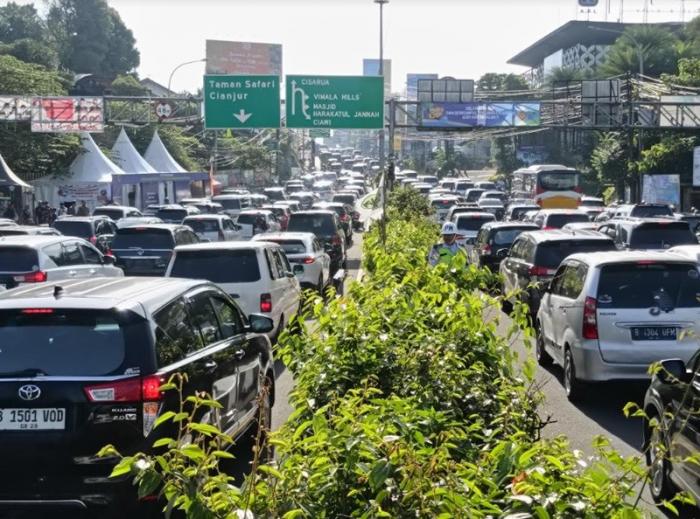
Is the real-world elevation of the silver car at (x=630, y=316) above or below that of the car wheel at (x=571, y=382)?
above

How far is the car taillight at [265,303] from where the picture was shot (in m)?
14.3

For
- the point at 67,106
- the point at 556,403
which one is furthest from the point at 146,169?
the point at 556,403

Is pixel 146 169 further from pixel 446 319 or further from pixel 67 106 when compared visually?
pixel 446 319

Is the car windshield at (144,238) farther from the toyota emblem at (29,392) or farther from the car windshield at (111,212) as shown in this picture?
the toyota emblem at (29,392)

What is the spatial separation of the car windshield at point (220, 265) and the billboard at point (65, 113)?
27680 millimetres

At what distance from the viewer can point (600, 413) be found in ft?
36.1

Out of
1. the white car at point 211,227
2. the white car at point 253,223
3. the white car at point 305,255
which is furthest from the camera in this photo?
the white car at point 253,223

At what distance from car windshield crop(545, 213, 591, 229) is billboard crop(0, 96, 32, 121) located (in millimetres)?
21518

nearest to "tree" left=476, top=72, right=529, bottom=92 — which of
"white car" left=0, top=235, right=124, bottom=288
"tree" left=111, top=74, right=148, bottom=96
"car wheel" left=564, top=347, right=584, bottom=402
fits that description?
"tree" left=111, top=74, right=148, bottom=96

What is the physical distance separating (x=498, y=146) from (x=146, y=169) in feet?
181

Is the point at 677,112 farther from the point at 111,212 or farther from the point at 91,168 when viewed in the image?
the point at 91,168

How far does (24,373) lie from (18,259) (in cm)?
1034

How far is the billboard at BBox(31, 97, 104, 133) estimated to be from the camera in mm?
40500

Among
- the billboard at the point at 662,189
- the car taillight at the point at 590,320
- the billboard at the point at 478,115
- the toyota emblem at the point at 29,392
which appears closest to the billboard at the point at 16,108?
the billboard at the point at 478,115
